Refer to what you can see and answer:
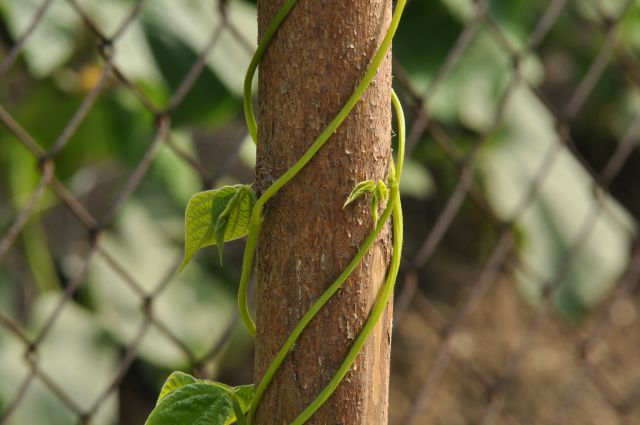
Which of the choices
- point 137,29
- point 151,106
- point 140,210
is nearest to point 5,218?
point 140,210

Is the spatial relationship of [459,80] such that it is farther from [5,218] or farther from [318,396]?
[318,396]

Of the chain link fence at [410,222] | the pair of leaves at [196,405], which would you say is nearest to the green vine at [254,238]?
the pair of leaves at [196,405]

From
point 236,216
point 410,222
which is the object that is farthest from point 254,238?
point 410,222

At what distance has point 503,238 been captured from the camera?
46.7 inches

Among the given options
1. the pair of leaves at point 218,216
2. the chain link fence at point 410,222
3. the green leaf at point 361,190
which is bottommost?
the chain link fence at point 410,222

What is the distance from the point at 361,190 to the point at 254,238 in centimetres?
6

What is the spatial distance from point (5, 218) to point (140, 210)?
0.91ft

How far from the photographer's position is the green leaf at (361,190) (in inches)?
16.2

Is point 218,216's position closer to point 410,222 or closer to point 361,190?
point 361,190

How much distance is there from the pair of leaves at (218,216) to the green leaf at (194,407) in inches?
2.5

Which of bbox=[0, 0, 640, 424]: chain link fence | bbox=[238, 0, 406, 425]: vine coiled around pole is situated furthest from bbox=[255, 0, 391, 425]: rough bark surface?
bbox=[0, 0, 640, 424]: chain link fence

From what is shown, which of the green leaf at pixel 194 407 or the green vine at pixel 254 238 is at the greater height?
the green vine at pixel 254 238

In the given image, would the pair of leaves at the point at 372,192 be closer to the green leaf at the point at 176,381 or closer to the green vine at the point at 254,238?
the green vine at the point at 254,238

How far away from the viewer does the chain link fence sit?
124 centimetres
